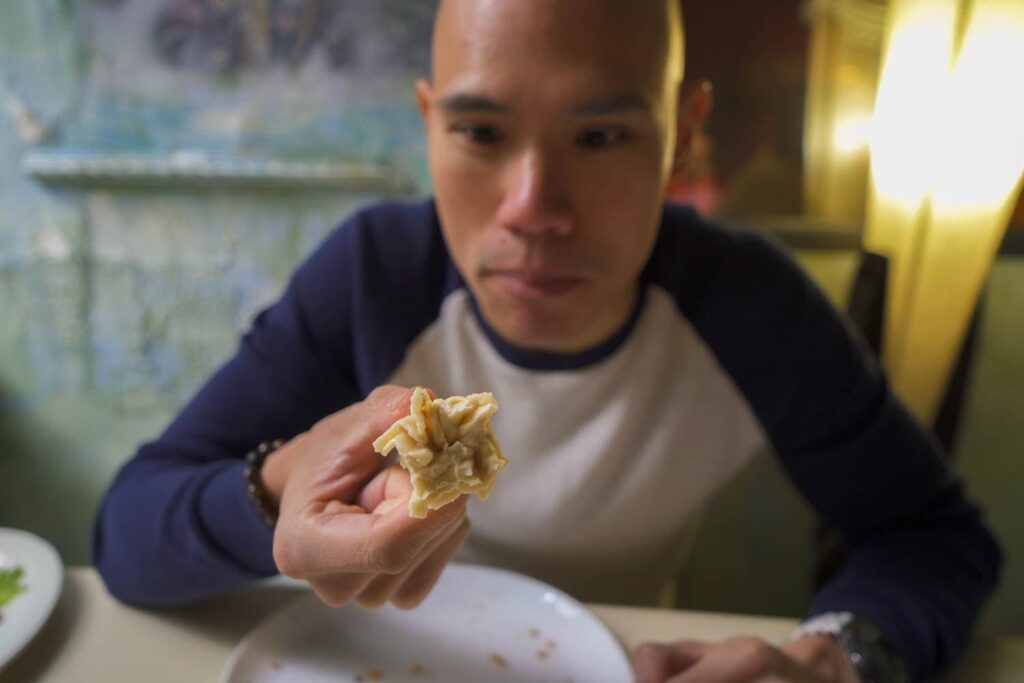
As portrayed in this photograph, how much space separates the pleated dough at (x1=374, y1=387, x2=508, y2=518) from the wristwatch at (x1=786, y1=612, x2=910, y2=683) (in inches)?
17.1

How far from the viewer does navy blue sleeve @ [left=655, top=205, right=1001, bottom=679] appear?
690 mm

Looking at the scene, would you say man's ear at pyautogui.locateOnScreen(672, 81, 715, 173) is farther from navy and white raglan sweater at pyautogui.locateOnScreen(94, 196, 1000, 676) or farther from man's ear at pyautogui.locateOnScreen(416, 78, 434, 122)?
man's ear at pyautogui.locateOnScreen(416, 78, 434, 122)

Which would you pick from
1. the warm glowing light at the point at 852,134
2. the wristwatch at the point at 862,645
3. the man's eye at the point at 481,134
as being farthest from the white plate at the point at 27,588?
the warm glowing light at the point at 852,134

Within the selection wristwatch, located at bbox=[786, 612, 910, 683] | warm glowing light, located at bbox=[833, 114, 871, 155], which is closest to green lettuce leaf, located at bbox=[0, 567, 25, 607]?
wristwatch, located at bbox=[786, 612, 910, 683]

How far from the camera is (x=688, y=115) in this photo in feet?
2.35

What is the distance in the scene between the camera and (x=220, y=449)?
68 cm

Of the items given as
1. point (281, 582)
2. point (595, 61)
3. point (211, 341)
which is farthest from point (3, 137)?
point (595, 61)

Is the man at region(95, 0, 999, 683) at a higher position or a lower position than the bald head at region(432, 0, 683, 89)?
lower

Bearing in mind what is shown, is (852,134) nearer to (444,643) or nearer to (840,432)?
(840,432)

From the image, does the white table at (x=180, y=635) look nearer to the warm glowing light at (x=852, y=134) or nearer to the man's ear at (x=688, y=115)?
the man's ear at (x=688, y=115)

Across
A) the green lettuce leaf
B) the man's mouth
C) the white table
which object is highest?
the man's mouth

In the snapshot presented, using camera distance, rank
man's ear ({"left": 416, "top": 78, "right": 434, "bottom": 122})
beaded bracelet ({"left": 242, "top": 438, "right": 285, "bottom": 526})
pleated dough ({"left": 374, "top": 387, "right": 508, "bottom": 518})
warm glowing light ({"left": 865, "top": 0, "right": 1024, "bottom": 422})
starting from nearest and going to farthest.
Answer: pleated dough ({"left": 374, "top": 387, "right": 508, "bottom": 518}) < beaded bracelet ({"left": 242, "top": 438, "right": 285, "bottom": 526}) < man's ear ({"left": 416, "top": 78, "right": 434, "bottom": 122}) < warm glowing light ({"left": 865, "top": 0, "right": 1024, "bottom": 422})

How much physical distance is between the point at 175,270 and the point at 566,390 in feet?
2.91

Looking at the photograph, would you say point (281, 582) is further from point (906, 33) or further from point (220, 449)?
point (906, 33)
